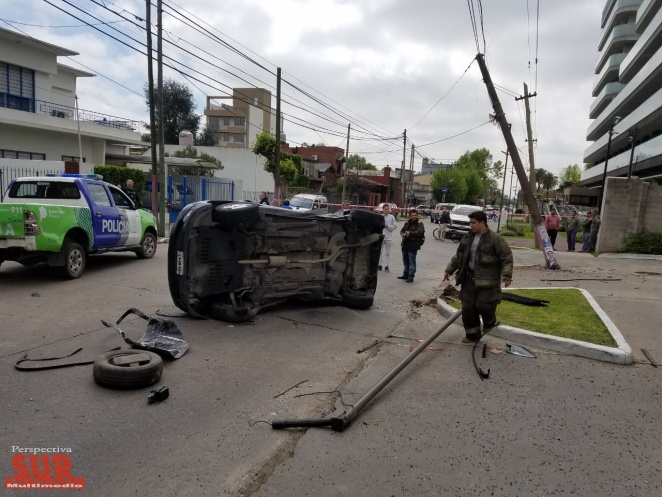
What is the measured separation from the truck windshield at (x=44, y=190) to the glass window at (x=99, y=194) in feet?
0.93

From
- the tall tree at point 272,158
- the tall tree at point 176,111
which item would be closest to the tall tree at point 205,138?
the tall tree at point 176,111

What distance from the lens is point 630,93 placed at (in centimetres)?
4131

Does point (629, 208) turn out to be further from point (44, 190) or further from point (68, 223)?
point (44, 190)

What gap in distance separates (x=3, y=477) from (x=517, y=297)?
7553 mm

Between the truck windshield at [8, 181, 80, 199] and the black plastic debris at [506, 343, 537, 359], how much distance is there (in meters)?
8.20

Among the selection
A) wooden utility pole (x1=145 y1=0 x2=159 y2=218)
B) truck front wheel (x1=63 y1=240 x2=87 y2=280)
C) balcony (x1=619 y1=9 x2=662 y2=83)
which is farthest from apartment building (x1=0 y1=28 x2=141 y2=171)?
balcony (x1=619 y1=9 x2=662 y2=83)

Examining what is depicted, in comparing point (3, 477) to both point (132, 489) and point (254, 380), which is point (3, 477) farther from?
point (254, 380)

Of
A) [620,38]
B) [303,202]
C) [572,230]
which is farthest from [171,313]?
[620,38]

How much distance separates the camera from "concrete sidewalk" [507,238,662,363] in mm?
6684

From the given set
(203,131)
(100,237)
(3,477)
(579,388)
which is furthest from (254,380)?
(203,131)

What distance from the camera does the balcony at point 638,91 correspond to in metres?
33.8

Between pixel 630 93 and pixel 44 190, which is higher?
pixel 630 93

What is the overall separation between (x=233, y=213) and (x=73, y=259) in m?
4.54

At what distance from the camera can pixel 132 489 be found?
2721 millimetres
